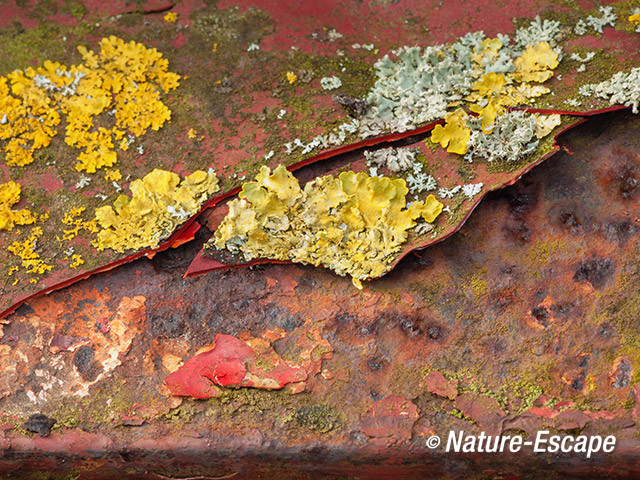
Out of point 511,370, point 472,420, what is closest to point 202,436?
point 472,420

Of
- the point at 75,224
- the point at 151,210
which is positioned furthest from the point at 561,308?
the point at 75,224

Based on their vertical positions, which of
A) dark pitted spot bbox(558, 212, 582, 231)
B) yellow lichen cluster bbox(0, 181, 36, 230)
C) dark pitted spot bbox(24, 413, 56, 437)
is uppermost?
yellow lichen cluster bbox(0, 181, 36, 230)

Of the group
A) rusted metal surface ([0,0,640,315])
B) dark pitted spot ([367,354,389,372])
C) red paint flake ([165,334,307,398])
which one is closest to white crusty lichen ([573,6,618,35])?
rusted metal surface ([0,0,640,315])

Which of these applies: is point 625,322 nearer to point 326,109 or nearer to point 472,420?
point 472,420

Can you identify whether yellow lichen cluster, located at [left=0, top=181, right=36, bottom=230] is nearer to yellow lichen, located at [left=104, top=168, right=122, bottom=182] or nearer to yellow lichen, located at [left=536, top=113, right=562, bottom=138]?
yellow lichen, located at [left=104, top=168, right=122, bottom=182]

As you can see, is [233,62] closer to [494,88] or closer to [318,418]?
[494,88]

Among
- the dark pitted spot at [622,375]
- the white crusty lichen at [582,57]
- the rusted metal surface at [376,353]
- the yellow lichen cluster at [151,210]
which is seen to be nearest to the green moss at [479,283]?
the rusted metal surface at [376,353]

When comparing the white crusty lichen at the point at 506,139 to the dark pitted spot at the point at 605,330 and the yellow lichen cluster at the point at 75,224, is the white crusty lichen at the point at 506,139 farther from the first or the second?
the yellow lichen cluster at the point at 75,224
